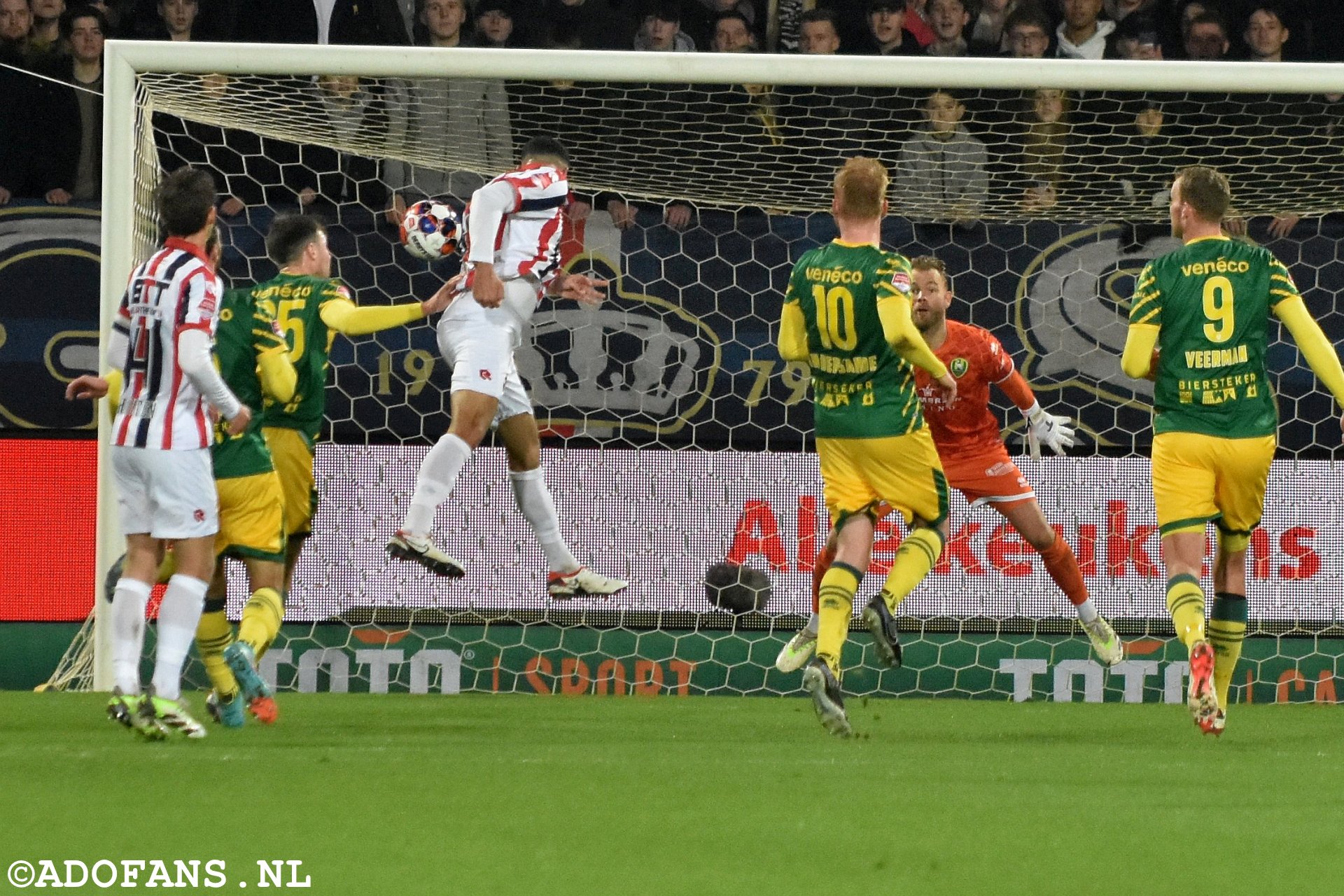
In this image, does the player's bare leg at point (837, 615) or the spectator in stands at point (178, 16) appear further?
the spectator in stands at point (178, 16)

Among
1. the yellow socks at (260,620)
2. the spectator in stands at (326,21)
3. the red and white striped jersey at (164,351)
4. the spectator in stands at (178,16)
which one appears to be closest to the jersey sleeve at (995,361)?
the yellow socks at (260,620)

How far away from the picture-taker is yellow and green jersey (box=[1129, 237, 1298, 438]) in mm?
5988

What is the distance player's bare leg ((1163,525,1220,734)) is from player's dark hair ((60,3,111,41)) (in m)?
6.75

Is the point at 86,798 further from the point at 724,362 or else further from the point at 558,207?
the point at 724,362

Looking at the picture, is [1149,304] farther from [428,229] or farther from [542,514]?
[428,229]

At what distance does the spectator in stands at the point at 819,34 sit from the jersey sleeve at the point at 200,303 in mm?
5746

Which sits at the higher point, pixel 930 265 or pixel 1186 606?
pixel 930 265

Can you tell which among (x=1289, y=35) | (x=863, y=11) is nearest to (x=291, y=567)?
(x=863, y=11)

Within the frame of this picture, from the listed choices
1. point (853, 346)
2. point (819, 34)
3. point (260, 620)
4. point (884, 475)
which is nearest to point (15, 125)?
point (260, 620)

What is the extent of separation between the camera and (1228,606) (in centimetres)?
623

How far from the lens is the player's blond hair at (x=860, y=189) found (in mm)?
6148

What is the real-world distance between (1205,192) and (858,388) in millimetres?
1294

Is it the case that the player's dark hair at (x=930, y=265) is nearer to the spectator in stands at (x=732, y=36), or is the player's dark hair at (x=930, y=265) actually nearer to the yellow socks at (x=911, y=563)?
the yellow socks at (x=911, y=563)

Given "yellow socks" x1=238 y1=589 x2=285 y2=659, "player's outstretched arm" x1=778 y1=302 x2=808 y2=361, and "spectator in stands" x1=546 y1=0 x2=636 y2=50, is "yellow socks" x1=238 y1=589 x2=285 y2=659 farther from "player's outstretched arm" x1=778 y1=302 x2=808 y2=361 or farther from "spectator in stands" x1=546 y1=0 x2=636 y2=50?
"spectator in stands" x1=546 y1=0 x2=636 y2=50
